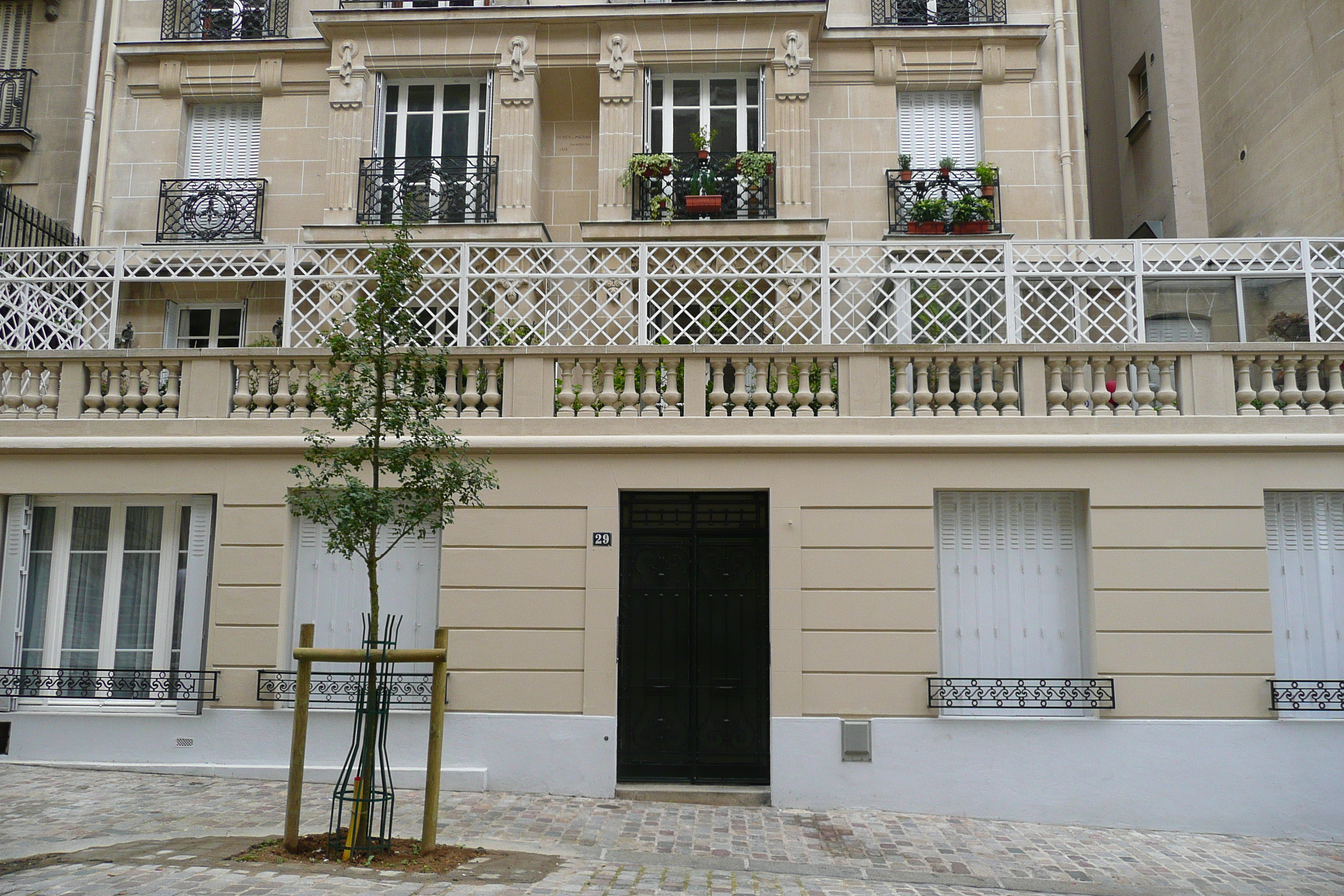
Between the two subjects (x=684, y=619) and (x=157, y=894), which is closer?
(x=157, y=894)

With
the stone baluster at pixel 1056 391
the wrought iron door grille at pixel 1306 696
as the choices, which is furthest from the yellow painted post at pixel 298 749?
the wrought iron door grille at pixel 1306 696

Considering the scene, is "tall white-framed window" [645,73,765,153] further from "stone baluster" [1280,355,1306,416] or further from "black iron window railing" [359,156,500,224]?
"stone baluster" [1280,355,1306,416]

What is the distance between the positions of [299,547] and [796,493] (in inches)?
183

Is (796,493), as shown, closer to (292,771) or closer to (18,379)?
(292,771)

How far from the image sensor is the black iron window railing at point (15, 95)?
46.9ft

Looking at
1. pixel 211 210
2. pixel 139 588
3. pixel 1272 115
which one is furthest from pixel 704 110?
pixel 139 588

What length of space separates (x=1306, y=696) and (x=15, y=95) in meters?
18.1

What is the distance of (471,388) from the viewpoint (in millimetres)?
8906

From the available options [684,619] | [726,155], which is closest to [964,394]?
[684,619]

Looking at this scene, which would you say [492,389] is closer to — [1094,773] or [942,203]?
[1094,773]

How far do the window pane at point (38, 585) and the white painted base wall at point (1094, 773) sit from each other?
700 centimetres

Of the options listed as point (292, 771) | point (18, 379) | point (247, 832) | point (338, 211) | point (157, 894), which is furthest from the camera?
point (338, 211)

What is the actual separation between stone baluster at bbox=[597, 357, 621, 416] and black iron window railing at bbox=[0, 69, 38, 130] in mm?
11147

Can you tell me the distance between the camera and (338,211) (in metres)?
13.0
